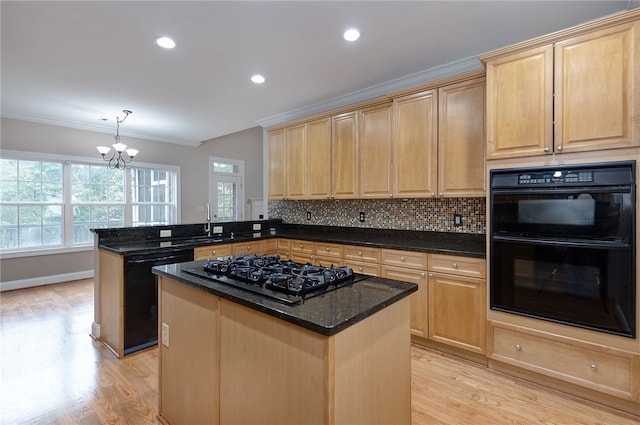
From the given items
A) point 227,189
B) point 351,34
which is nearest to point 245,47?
point 351,34

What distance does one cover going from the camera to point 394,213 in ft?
12.1

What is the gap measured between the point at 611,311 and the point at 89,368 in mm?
3780

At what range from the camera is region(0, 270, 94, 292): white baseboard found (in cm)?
478

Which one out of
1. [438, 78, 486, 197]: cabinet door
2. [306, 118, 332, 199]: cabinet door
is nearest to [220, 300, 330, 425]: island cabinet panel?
[438, 78, 486, 197]: cabinet door

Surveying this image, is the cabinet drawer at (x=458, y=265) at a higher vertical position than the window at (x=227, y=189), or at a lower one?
lower

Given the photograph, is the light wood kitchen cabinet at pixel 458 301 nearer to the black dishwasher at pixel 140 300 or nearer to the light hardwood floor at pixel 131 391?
the light hardwood floor at pixel 131 391

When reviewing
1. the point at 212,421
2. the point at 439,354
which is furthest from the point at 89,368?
the point at 439,354

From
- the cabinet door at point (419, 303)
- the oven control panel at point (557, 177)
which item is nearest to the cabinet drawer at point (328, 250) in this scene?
the cabinet door at point (419, 303)

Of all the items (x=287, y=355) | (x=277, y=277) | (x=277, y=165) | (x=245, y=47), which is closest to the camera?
(x=287, y=355)

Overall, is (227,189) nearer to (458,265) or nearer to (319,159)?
(319,159)

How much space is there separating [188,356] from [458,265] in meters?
2.12

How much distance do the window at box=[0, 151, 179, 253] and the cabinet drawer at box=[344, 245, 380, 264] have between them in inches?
189

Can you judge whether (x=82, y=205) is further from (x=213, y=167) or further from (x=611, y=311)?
(x=611, y=311)

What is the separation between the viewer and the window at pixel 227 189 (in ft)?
24.6
